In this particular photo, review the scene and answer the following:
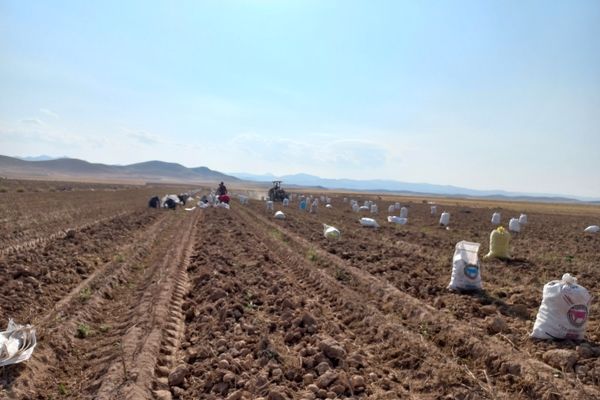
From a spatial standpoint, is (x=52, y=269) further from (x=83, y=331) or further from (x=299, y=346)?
(x=299, y=346)

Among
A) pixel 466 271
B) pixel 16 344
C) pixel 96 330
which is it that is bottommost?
pixel 96 330

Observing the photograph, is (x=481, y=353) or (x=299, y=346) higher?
(x=481, y=353)

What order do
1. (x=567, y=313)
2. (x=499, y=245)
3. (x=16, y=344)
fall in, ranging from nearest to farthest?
(x=16, y=344) → (x=567, y=313) → (x=499, y=245)

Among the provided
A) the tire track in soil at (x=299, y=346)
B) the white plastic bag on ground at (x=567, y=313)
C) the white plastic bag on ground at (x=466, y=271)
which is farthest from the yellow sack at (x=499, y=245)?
the white plastic bag on ground at (x=567, y=313)

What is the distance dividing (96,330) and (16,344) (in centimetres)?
141

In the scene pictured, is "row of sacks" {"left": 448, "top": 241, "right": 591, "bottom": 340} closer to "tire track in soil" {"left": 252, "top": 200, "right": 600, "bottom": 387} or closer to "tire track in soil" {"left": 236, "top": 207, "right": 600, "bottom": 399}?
"tire track in soil" {"left": 252, "top": 200, "right": 600, "bottom": 387}

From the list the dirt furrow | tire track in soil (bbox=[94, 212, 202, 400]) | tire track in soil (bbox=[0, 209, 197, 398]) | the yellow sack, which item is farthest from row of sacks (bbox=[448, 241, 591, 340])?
the yellow sack

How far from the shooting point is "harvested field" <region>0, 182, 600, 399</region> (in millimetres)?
4195

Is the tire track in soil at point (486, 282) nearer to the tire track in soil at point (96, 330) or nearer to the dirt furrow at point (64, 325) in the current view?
the tire track in soil at point (96, 330)

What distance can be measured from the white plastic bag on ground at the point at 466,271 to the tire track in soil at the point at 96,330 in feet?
16.0

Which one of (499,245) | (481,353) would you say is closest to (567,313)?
(481,353)

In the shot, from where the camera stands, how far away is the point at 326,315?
6.55m

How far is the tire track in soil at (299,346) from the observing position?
13.7 ft

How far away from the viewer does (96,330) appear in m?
5.85
